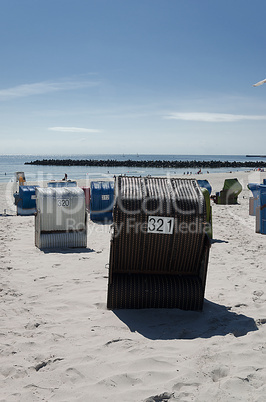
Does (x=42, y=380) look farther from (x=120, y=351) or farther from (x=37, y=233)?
(x=37, y=233)

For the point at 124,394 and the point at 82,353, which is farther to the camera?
the point at 82,353

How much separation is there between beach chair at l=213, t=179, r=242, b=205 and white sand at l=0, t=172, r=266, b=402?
13.6m

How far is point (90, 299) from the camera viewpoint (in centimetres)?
619

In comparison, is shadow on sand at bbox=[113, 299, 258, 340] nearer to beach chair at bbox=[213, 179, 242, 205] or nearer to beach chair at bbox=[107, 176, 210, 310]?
beach chair at bbox=[107, 176, 210, 310]

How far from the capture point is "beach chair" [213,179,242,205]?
21.3 m

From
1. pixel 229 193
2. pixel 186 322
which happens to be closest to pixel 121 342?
pixel 186 322

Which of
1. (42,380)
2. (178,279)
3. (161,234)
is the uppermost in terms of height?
(161,234)

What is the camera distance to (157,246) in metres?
5.68

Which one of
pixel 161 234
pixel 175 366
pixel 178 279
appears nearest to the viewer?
pixel 175 366

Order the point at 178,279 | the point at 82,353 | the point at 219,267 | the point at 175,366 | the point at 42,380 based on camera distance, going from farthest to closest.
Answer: the point at 219,267, the point at 178,279, the point at 82,353, the point at 175,366, the point at 42,380

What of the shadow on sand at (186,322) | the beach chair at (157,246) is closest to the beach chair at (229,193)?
the beach chair at (157,246)

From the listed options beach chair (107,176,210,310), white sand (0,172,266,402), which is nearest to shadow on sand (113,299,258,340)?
white sand (0,172,266,402)

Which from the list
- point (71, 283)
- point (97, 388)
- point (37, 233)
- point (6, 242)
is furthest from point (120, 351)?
point (6, 242)

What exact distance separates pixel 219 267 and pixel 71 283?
358 centimetres
